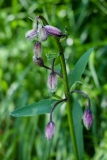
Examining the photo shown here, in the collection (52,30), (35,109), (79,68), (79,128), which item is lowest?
(79,128)

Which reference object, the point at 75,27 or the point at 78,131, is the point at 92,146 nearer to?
the point at 78,131

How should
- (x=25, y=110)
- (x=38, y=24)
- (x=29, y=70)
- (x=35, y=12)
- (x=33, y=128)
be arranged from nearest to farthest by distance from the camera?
(x=38, y=24) < (x=25, y=110) < (x=33, y=128) < (x=29, y=70) < (x=35, y=12)

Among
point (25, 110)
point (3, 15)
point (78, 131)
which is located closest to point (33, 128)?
point (78, 131)

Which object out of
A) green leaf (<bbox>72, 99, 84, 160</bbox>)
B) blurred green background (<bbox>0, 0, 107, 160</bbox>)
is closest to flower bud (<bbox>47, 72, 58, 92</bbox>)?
green leaf (<bbox>72, 99, 84, 160</bbox>)

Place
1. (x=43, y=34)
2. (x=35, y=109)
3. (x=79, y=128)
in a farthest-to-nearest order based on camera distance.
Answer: (x=79, y=128) → (x=35, y=109) → (x=43, y=34)

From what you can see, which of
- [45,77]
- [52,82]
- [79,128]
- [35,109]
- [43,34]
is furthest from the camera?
[45,77]

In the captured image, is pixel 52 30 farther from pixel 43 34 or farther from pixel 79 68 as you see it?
pixel 79 68

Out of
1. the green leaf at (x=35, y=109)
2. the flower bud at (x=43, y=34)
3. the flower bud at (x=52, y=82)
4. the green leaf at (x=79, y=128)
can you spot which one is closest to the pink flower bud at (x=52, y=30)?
the flower bud at (x=43, y=34)

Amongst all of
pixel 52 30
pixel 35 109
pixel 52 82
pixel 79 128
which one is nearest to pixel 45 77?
pixel 79 128
